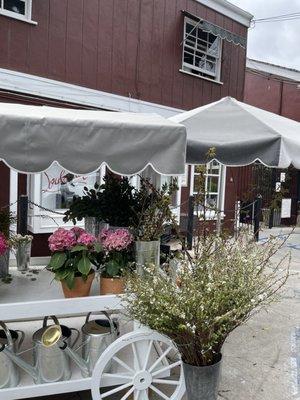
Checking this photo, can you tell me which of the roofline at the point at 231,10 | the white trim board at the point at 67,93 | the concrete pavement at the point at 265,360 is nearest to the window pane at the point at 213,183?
the white trim board at the point at 67,93

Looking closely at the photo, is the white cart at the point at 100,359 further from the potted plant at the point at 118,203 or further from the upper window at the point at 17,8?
the upper window at the point at 17,8

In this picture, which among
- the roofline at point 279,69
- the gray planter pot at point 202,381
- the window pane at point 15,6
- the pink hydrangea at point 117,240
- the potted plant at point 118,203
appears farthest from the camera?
the roofline at point 279,69

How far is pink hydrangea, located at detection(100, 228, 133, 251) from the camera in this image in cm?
272

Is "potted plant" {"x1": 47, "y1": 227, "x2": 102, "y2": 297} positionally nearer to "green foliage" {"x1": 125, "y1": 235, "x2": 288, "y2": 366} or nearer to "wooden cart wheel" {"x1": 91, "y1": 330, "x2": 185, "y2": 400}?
"green foliage" {"x1": 125, "y1": 235, "x2": 288, "y2": 366}

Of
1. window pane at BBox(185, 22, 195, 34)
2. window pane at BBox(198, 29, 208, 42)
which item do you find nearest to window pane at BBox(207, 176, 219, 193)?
window pane at BBox(198, 29, 208, 42)

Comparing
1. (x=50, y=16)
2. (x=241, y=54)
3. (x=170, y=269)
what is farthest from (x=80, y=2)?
(x=170, y=269)

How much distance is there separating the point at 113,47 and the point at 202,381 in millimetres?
6340

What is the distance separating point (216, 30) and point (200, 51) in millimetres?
796

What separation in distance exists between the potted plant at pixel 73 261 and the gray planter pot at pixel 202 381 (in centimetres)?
85

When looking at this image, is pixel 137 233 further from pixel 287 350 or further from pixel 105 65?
pixel 105 65

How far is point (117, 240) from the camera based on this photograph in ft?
8.98

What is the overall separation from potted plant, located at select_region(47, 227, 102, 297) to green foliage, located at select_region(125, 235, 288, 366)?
1.05 ft

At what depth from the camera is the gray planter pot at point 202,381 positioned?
7.84 feet

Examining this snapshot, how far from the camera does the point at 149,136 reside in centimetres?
254
